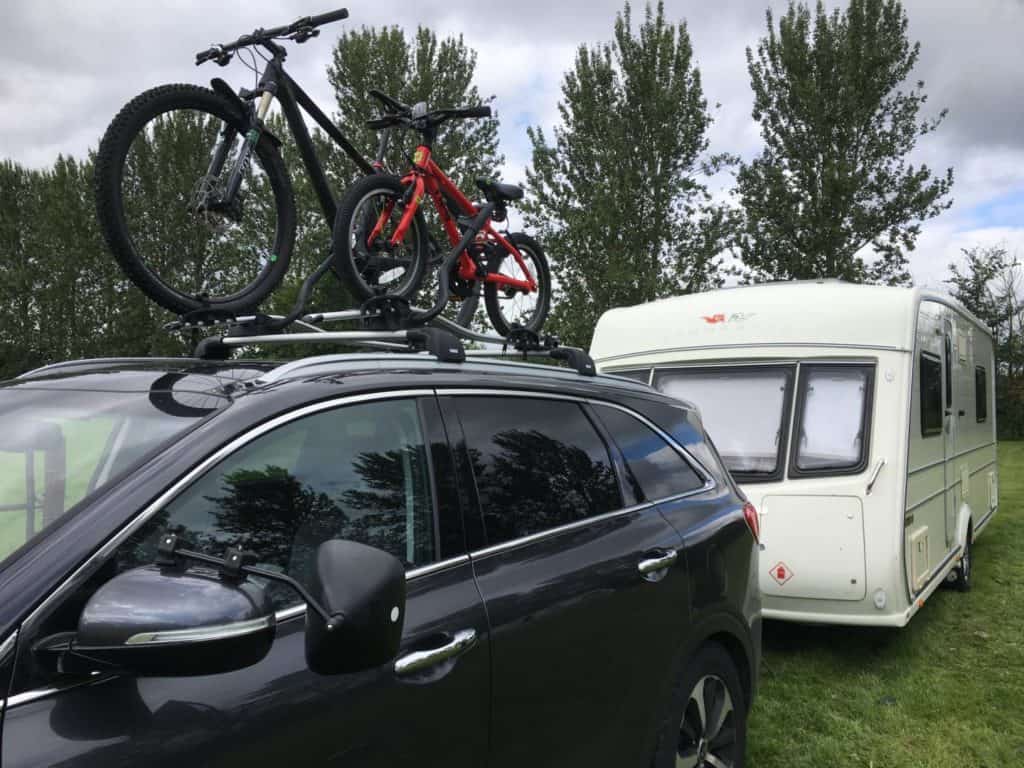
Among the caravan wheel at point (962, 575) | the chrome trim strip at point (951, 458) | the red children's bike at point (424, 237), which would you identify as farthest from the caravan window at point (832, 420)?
the caravan wheel at point (962, 575)

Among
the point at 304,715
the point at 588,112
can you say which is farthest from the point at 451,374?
the point at 588,112

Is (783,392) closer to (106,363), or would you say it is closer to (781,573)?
(781,573)

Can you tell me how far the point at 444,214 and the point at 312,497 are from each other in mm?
2450

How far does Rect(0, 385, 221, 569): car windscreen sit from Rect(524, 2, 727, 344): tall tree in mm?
15443

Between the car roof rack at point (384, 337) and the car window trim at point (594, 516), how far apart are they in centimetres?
16

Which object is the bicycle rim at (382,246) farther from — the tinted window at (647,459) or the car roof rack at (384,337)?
the tinted window at (647,459)

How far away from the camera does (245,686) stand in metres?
1.70

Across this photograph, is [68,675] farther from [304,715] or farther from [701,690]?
[701,690]

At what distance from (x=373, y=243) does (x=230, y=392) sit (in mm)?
1703

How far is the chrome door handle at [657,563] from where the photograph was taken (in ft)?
9.48

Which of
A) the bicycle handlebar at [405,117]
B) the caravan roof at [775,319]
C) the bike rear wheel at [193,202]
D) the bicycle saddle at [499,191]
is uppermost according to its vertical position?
the bicycle handlebar at [405,117]

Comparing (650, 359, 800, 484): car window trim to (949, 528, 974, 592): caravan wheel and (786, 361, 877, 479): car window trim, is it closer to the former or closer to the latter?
(786, 361, 877, 479): car window trim

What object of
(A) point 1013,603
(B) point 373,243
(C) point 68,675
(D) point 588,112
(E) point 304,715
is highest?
(D) point 588,112

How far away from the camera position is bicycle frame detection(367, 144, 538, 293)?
3.75m
